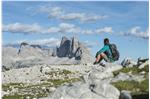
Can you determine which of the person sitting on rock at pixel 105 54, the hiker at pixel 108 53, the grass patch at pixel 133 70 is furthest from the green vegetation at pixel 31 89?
the grass patch at pixel 133 70

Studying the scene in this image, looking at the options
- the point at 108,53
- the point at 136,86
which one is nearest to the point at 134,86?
the point at 136,86

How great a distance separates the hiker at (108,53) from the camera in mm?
35616

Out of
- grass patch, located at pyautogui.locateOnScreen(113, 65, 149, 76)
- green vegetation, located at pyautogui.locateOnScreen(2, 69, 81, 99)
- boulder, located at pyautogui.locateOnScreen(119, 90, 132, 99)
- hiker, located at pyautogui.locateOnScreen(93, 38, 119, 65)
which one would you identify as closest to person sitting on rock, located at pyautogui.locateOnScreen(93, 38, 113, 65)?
hiker, located at pyautogui.locateOnScreen(93, 38, 119, 65)

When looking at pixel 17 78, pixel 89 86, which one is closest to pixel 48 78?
pixel 17 78

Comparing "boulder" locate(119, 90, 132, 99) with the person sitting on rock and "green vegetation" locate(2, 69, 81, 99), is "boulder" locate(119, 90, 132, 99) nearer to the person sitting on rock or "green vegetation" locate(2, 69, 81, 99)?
the person sitting on rock

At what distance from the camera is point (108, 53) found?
36.0 m

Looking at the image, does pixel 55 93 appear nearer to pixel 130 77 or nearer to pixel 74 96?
pixel 74 96

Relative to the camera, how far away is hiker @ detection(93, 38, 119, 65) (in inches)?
1402

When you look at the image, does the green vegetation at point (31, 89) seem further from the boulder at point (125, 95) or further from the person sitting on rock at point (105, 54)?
the boulder at point (125, 95)

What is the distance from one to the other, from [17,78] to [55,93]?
51.4 meters

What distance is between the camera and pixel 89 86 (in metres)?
25.8

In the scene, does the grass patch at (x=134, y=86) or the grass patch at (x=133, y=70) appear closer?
the grass patch at (x=134, y=86)

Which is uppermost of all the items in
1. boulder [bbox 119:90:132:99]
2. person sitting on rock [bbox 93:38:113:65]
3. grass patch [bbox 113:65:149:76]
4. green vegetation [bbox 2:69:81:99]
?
person sitting on rock [bbox 93:38:113:65]

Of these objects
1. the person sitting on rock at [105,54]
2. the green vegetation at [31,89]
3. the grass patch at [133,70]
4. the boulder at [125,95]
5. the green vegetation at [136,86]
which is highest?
the person sitting on rock at [105,54]
